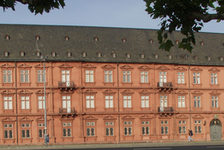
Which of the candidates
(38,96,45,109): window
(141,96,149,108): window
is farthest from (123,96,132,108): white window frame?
(38,96,45,109): window

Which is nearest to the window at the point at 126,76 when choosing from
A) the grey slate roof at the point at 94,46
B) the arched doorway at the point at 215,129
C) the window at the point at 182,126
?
the grey slate roof at the point at 94,46

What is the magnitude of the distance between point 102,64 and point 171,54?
9.98 m

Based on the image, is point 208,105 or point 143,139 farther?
point 208,105

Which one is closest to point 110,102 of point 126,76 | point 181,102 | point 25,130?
point 126,76

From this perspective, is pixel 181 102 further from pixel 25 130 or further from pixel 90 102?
pixel 25 130

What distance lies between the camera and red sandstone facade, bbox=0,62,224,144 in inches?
2015

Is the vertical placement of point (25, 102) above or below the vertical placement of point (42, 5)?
below

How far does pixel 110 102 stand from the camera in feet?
178

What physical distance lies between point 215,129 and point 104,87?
17074 mm

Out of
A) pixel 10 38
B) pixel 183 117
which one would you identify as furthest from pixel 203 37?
pixel 10 38

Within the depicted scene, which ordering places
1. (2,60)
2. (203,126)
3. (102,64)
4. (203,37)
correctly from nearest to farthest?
(2,60) < (102,64) < (203,126) < (203,37)

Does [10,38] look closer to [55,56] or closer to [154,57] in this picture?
[55,56]

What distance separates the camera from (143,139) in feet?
178

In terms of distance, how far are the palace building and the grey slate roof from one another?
0.41ft
